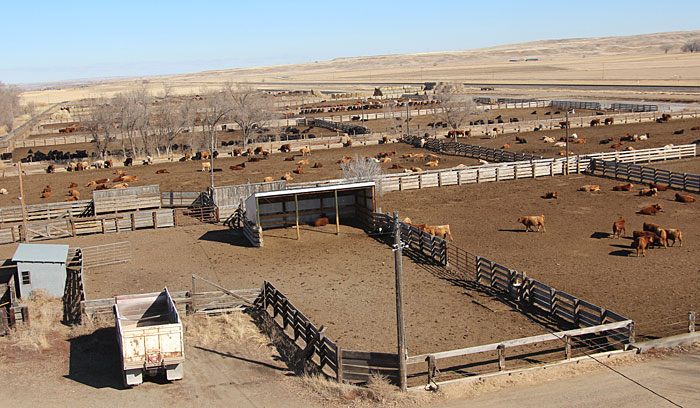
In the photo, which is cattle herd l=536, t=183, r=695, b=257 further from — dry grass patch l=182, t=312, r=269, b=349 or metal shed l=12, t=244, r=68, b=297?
metal shed l=12, t=244, r=68, b=297

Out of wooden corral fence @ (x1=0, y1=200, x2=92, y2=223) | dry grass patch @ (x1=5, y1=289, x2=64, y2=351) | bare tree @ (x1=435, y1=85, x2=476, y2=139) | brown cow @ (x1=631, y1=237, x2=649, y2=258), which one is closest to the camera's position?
dry grass patch @ (x1=5, y1=289, x2=64, y2=351)

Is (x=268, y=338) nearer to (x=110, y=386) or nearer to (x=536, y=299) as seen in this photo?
(x=110, y=386)

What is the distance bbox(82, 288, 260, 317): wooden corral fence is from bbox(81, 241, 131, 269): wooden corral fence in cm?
617

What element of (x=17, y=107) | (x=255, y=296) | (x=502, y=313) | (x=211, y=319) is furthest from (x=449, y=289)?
(x=17, y=107)

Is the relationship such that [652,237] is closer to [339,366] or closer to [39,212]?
[339,366]

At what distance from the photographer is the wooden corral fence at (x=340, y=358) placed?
1297cm

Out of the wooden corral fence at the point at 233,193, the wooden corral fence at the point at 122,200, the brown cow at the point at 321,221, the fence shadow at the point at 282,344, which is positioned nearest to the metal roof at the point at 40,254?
the fence shadow at the point at 282,344

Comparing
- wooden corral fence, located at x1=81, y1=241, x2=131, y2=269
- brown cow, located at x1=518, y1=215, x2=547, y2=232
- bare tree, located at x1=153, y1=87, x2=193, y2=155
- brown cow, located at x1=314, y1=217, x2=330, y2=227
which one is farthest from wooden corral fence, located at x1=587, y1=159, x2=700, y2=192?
bare tree, located at x1=153, y1=87, x2=193, y2=155

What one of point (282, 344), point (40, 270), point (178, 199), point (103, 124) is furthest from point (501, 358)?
point (103, 124)

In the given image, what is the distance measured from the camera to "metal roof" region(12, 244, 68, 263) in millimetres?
20109

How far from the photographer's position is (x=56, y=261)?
2030 centimetres

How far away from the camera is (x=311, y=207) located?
28.6 meters

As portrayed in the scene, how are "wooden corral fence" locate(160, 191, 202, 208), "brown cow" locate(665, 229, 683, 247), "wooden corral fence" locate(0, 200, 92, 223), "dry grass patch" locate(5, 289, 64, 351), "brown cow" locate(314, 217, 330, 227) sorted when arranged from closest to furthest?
"dry grass patch" locate(5, 289, 64, 351)
"brown cow" locate(665, 229, 683, 247)
"brown cow" locate(314, 217, 330, 227)
"wooden corral fence" locate(0, 200, 92, 223)
"wooden corral fence" locate(160, 191, 202, 208)

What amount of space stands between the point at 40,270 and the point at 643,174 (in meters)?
28.7
